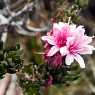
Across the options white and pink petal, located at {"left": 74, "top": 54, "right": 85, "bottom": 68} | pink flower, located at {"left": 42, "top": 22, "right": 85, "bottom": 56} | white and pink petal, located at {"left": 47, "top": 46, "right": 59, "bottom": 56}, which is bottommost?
white and pink petal, located at {"left": 74, "top": 54, "right": 85, "bottom": 68}

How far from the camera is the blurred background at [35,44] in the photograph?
1.75 metres

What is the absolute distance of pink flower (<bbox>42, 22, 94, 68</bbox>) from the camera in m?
Result: 1.56

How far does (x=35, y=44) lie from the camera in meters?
2.66

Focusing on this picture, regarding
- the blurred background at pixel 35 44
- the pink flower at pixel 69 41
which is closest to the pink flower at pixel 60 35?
the pink flower at pixel 69 41

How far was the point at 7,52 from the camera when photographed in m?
1.79

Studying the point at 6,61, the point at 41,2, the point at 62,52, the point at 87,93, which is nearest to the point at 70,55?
the point at 62,52

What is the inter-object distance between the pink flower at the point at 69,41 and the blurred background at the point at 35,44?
0.14 m

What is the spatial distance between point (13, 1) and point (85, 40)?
4.92ft

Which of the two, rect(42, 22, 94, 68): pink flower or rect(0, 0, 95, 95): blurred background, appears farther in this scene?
rect(0, 0, 95, 95): blurred background

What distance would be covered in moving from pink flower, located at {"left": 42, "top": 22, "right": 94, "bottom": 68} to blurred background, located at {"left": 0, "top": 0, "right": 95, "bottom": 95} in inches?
5.5

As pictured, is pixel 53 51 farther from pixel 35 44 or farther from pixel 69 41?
pixel 35 44

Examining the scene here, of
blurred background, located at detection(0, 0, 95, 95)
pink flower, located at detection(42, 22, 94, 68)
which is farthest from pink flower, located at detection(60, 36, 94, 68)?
blurred background, located at detection(0, 0, 95, 95)

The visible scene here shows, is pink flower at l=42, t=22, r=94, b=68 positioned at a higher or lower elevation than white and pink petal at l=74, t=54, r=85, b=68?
higher

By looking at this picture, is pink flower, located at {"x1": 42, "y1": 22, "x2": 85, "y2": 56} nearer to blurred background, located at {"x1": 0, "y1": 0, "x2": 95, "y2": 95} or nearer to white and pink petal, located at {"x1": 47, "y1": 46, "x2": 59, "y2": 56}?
white and pink petal, located at {"x1": 47, "y1": 46, "x2": 59, "y2": 56}
